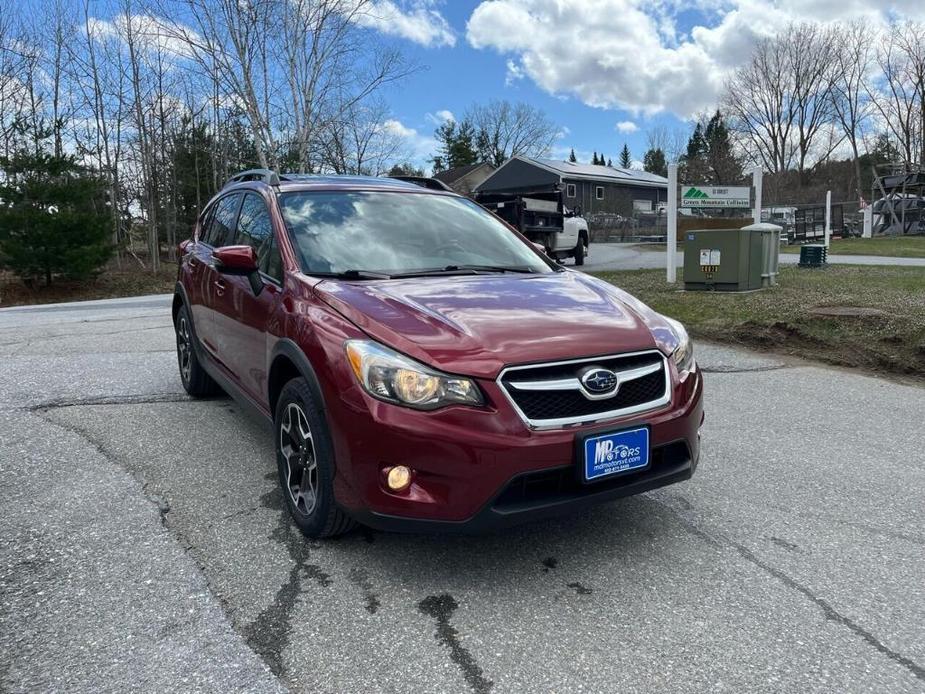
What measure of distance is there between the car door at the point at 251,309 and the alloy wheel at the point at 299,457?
0.43m

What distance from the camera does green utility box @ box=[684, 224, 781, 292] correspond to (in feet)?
35.7

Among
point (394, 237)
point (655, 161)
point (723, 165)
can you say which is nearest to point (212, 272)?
point (394, 237)

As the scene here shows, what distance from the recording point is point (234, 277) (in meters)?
4.11

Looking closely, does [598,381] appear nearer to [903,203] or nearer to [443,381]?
[443,381]

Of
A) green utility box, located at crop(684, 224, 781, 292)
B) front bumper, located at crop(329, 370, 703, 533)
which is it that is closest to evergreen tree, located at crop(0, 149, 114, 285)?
green utility box, located at crop(684, 224, 781, 292)

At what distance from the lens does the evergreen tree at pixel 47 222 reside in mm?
20266

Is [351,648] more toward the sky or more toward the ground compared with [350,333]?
more toward the ground

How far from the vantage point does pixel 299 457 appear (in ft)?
10.3

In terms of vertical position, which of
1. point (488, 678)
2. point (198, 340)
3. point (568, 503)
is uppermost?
point (198, 340)

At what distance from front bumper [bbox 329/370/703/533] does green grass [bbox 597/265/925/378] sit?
18.3ft

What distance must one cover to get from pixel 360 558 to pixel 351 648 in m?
0.63

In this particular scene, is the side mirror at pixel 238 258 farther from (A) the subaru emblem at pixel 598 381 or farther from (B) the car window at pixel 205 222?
(B) the car window at pixel 205 222

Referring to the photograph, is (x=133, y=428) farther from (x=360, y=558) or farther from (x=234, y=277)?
(x=360, y=558)

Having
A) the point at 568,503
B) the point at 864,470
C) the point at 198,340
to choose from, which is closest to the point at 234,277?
the point at 198,340
